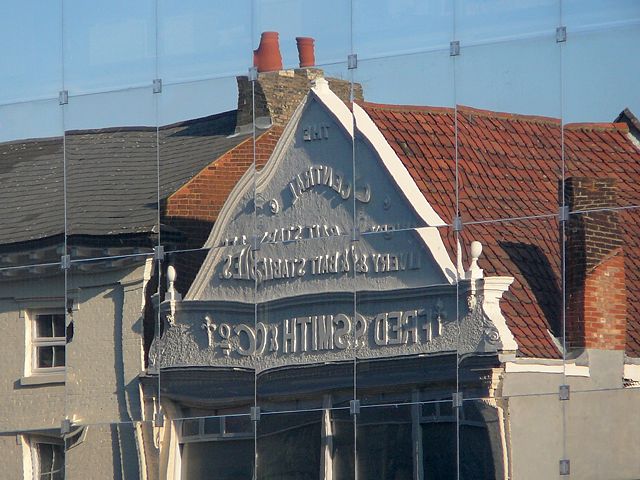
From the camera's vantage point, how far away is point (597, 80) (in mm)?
15523

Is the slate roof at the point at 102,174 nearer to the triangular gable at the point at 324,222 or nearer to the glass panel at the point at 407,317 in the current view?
the triangular gable at the point at 324,222

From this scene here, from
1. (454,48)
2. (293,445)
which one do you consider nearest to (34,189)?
(293,445)

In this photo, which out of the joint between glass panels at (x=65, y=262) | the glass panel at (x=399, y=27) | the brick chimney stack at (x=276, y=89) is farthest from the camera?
the joint between glass panels at (x=65, y=262)

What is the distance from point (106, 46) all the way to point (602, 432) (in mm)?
6390

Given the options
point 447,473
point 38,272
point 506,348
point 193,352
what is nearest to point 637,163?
point 506,348

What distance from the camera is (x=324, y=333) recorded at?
54.0 ft

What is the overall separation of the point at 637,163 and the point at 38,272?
613 cm

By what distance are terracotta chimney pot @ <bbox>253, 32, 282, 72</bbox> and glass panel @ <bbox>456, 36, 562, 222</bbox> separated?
6.13 ft

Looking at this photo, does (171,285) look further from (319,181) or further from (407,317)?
(407,317)

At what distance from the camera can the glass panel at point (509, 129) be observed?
15.7 m

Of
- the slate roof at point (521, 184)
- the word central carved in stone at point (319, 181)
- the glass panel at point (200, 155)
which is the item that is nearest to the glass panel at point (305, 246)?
the word central carved in stone at point (319, 181)

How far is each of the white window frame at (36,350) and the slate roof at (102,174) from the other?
749 millimetres

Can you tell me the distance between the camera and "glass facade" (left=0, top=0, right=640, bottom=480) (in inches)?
608

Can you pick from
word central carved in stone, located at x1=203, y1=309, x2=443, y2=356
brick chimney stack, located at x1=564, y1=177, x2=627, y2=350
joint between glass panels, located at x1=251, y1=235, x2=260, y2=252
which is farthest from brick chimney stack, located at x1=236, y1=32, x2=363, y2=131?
brick chimney stack, located at x1=564, y1=177, x2=627, y2=350
